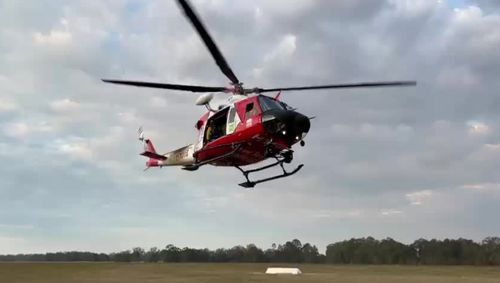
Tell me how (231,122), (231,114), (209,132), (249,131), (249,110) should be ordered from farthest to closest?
(209,132)
(231,114)
(231,122)
(249,110)
(249,131)

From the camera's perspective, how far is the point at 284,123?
20.4 metres

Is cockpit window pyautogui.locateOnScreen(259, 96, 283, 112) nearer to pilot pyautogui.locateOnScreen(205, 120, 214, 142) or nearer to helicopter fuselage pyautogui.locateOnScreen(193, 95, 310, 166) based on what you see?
helicopter fuselage pyautogui.locateOnScreen(193, 95, 310, 166)

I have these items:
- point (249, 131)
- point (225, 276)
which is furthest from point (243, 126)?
point (225, 276)

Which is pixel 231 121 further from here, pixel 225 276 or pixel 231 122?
pixel 225 276

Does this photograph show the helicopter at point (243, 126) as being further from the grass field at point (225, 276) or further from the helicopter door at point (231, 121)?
the grass field at point (225, 276)

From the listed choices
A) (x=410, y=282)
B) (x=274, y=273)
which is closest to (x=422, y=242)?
(x=274, y=273)

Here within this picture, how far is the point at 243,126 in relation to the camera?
71.3 feet

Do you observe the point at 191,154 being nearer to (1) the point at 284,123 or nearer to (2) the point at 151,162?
(2) the point at 151,162

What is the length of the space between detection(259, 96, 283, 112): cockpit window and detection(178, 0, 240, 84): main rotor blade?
1.96m

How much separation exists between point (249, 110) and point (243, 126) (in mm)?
691

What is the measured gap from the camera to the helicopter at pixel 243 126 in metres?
20.6

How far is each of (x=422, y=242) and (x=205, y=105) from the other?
167 m

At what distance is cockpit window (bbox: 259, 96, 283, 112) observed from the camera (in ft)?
69.9

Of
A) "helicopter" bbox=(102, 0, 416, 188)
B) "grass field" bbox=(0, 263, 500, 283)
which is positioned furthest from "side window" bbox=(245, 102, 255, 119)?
"grass field" bbox=(0, 263, 500, 283)
